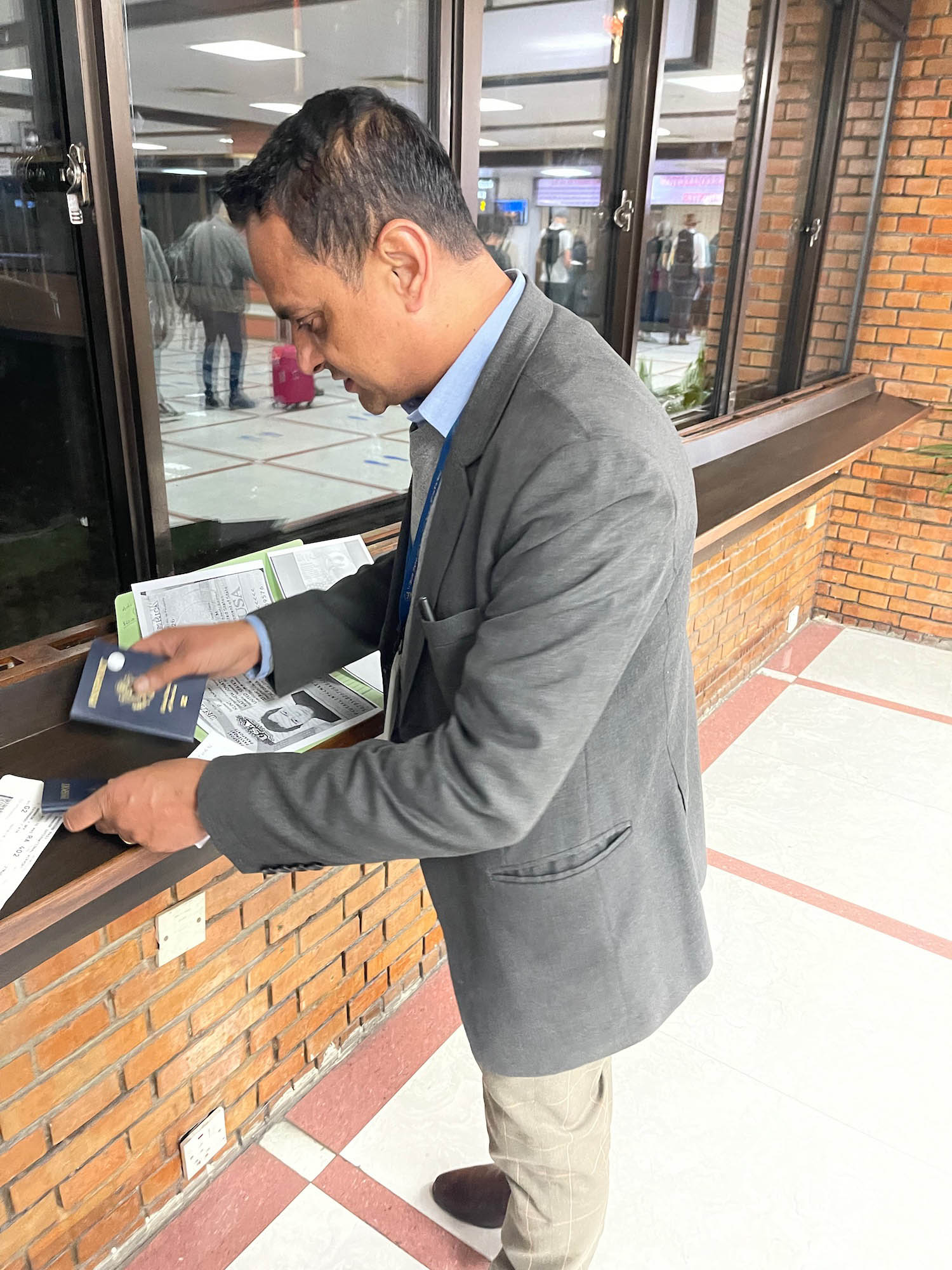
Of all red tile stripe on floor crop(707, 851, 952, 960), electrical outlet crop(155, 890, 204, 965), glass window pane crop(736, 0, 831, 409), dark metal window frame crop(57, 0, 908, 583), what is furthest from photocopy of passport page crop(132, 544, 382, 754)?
glass window pane crop(736, 0, 831, 409)

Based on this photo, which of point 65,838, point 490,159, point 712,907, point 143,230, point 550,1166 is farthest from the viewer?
point 712,907

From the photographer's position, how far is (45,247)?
4.58 feet

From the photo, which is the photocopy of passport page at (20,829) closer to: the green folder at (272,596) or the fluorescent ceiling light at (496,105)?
the green folder at (272,596)

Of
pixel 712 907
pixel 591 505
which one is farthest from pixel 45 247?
pixel 712 907

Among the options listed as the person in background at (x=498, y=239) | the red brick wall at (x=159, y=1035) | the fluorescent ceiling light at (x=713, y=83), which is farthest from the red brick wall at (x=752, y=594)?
the red brick wall at (x=159, y=1035)

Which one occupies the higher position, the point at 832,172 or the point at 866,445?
the point at 832,172

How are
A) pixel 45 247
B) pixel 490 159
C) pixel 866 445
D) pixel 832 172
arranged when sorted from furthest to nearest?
pixel 832 172 → pixel 866 445 → pixel 490 159 → pixel 45 247

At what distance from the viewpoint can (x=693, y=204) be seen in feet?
9.87

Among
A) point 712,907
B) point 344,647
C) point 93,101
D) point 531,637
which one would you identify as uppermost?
point 93,101

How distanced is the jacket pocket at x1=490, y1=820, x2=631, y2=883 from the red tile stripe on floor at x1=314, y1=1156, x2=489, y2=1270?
93 centimetres

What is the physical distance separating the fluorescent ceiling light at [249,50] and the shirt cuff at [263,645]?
3.19 ft

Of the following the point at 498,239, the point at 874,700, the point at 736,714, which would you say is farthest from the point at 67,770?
the point at 874,700

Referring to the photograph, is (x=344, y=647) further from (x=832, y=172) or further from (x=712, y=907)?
(x=832, y=172)

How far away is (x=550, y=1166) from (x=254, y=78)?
1.84m
